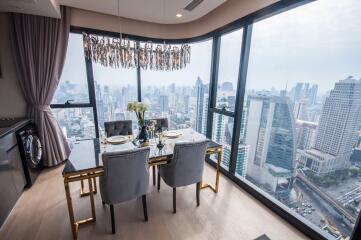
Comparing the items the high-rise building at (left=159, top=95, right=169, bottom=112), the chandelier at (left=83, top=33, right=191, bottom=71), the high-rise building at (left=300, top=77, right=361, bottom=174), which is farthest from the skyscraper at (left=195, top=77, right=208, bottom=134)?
the high-rise building at (left=300, top=77, right=361, bottom=174)

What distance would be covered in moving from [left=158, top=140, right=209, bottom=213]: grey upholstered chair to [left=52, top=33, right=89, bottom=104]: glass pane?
2407mm

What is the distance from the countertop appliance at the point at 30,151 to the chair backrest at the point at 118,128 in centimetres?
108

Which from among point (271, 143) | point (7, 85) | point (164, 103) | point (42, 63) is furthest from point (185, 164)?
point (7, 85)

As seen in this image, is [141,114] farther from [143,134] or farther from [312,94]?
[312,94]

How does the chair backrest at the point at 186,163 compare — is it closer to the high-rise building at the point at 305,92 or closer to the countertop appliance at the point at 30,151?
the high-rise building at the point at 305,92

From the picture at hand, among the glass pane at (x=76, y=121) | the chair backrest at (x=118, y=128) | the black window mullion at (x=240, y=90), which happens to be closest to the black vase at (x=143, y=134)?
the chair backrest at (x=118, y=128)

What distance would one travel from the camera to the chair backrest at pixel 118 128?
8.78ft

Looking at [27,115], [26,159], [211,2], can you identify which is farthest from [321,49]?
[27,115]

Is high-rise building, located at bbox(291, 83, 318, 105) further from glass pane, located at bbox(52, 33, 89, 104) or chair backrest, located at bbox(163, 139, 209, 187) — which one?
glass pane, located at bbox(52, 33, 89, 104)

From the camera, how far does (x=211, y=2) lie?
250cm

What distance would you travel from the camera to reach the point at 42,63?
109 inches

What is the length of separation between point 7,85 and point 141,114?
2.45 meters

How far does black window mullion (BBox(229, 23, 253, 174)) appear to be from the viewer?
2.47 metres

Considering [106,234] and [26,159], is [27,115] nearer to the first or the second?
[26,159]
